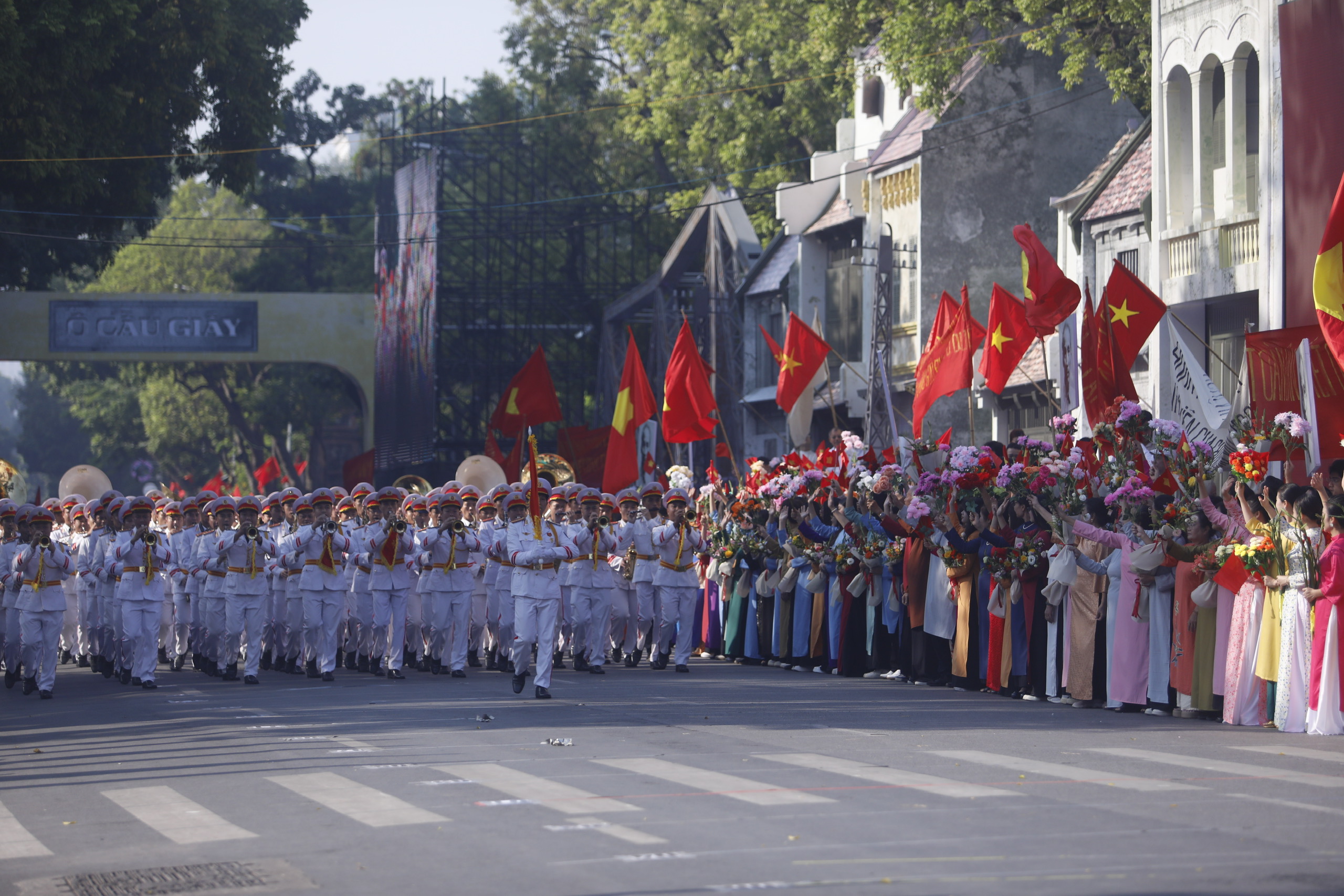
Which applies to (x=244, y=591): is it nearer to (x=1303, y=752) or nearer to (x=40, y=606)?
(x=40, y=606)

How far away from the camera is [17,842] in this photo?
941cm

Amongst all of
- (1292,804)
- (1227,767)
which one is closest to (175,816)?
(1292,804)

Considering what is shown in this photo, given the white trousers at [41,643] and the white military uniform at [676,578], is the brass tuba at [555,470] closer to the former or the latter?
the white military uniform at [676,578]

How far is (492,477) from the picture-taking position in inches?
1304

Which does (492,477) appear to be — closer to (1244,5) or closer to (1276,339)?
(1244,5)

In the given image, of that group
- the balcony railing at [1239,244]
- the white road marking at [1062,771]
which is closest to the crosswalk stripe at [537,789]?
the white road marking at [1062,771]

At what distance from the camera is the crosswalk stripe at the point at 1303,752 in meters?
11.8

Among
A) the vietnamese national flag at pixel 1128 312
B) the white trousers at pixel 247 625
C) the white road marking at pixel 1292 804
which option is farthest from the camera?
the white trousers at pixel 247 625

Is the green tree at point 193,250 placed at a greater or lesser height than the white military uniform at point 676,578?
greater

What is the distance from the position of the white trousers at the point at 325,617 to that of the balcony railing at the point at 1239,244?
13.2 m

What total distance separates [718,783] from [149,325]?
41088mm

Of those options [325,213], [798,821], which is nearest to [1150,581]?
[798,821]

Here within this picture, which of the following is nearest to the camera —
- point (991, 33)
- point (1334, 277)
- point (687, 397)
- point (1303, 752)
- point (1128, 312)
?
point (1303, 752)

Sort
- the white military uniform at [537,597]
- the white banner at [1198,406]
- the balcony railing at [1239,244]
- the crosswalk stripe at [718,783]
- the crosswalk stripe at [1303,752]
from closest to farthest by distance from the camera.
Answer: the crosswalk stripe at [718,783]
the crosswalk stripe at [1303,752]
the white banner at [1198,406]
the white military uniform at [537,597]
the balcony railing at [1239,244]
